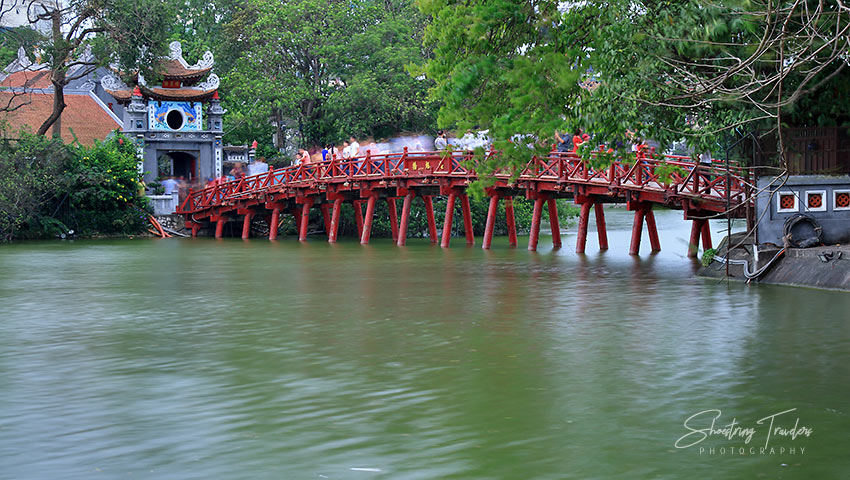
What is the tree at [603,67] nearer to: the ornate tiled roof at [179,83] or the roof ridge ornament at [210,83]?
the ornate tiled roof at [179,83]

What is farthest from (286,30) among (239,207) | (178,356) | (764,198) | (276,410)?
(276,410)

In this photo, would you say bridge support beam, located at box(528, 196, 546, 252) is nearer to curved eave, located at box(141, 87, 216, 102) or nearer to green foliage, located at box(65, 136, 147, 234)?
green foliage, located at box(65, 136, 147, 234)

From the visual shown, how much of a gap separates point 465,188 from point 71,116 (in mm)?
23940

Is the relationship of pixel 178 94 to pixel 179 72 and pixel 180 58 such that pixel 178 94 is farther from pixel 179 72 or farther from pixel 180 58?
pixel 180 58

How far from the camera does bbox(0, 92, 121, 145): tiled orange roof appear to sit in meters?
48.6

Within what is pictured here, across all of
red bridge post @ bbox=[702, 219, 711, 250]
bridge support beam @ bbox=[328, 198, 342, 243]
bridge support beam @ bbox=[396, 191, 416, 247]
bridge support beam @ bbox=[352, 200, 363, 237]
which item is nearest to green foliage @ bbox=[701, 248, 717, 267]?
red bridge post @ bbox=[702, 219, 711, 250]

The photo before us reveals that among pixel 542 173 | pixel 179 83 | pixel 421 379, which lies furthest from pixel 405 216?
pixel 421 379

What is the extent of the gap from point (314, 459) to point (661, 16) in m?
11.3

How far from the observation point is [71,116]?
5066 cm

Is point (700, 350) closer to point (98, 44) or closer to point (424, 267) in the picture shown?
point (424, 267)

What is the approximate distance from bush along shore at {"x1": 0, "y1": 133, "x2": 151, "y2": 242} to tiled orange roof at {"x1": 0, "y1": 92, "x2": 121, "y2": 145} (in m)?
4.93

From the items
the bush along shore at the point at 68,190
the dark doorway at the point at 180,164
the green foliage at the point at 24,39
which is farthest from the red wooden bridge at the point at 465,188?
the green foliage at the point at 24,39

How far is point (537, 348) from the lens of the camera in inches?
505

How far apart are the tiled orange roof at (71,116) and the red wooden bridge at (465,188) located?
24.4 feet
